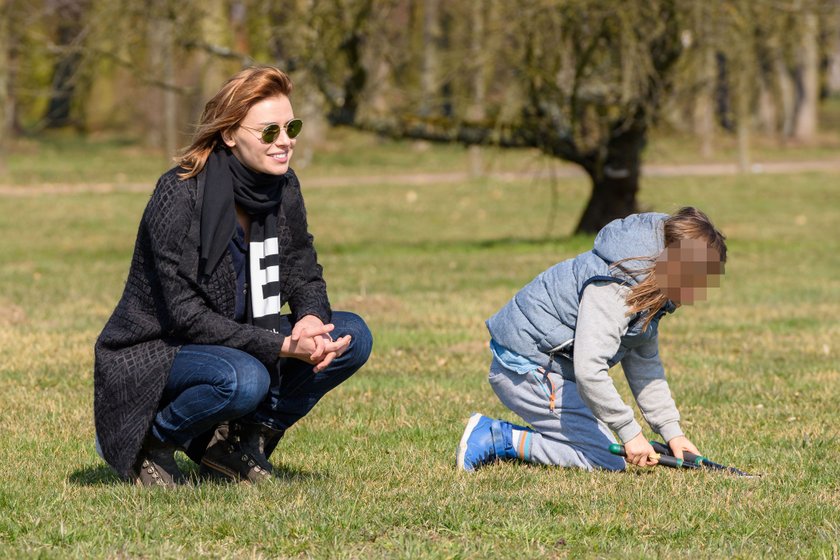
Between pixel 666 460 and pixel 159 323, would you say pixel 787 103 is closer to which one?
pixel 666 460

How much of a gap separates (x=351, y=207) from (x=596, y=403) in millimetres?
15933

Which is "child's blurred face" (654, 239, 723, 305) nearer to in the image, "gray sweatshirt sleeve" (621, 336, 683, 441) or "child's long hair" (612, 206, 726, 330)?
"child's long hair" (612, 206, 726, 330)

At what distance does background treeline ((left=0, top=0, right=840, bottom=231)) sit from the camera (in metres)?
12.5

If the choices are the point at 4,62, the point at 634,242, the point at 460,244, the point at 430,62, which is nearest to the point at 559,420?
the point at 634,242

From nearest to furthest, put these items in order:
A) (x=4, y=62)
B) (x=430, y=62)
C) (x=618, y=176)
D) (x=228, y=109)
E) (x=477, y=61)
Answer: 1. (x=228, y=109)
2. (x=477, y=61)
3. (x=618, y=176)
4. (x=4, y=62)
5. (x=430, y=62)

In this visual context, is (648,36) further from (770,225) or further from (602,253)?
(602,253)

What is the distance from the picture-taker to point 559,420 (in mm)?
4871

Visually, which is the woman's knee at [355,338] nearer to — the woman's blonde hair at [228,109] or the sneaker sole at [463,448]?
the sneaker sole at [463,448]

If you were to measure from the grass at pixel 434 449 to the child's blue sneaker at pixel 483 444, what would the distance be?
79 millimetres

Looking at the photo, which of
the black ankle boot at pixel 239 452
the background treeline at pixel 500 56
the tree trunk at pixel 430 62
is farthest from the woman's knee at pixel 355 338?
the tree trunk at pixel 430 62

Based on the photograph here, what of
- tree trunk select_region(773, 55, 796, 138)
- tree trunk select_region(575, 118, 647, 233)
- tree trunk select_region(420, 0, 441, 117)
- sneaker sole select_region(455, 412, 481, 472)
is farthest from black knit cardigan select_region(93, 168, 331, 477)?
tree trunk select_region(773, 55, 796, 138)

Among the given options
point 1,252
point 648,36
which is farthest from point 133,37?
point 648,36

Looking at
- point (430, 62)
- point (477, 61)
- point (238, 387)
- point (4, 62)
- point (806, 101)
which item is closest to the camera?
point (238, 387)

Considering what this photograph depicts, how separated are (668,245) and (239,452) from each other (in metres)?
1.66
